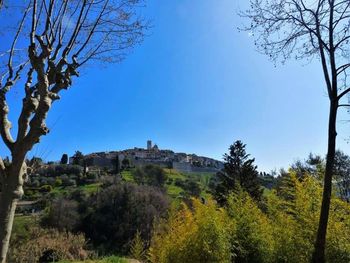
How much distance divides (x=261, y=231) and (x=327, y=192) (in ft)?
13.3

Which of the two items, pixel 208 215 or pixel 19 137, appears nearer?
pixel 19 137

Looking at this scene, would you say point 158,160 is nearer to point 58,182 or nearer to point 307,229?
point 58,182

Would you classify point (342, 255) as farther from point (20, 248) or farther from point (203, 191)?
point (203, 191)

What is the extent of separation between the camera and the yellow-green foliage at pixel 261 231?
28.4 feet

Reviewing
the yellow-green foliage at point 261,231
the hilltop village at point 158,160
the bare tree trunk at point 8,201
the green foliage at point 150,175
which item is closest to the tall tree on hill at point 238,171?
the yellow-green foliage at point 261,231

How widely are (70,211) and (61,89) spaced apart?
1346 inches

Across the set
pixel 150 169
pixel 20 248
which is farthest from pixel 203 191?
pixel 20 248

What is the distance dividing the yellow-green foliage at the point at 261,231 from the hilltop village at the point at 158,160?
8680 cm

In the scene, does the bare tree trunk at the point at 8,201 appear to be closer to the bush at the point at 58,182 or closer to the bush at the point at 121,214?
the bush at the point at 121,214

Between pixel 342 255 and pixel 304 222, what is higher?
pixel 304 222

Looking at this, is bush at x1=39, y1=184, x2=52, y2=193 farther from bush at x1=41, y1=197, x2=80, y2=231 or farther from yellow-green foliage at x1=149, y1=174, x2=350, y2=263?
yellow-green foliage at x1=149, y1=174, x2=350, y2=263

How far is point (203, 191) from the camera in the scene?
6938cm

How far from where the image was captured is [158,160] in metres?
135

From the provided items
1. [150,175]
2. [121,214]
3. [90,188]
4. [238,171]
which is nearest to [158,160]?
[150,175]
